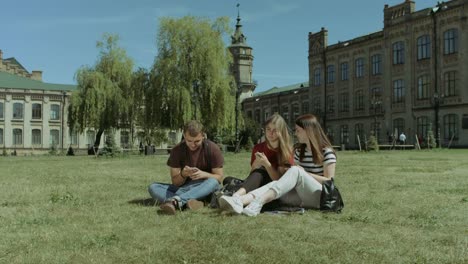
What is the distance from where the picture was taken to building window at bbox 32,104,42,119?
6631cm

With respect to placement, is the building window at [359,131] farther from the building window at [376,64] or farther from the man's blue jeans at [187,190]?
the man's blue jeans at [187,190]

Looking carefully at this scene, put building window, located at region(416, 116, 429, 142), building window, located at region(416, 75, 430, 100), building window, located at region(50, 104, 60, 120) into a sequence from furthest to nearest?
building window, located at region(50, 104, 60, 120)
building window, located at region(416, 75, 430, 100)
building window, located at region(416, 116, 429, 142)

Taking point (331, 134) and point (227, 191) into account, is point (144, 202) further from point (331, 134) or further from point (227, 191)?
point (331, 134)

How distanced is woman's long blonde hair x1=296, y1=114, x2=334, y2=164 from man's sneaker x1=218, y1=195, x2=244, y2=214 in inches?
54.0

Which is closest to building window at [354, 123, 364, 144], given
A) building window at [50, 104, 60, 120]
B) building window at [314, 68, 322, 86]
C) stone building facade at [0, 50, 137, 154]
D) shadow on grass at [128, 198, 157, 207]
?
building window at [314, 68, 322, 86]

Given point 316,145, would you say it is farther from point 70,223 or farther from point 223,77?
point 223,77

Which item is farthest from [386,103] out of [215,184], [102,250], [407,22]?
[102,250]

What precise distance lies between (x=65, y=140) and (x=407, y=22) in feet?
152

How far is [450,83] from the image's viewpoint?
4166cm

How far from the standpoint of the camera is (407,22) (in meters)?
45.5

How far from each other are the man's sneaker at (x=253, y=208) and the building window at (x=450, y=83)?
39.8m

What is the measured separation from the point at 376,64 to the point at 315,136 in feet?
149

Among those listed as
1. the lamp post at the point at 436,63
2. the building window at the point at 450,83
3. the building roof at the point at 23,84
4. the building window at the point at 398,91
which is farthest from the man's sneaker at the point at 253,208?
the building roof at the point at 23,84

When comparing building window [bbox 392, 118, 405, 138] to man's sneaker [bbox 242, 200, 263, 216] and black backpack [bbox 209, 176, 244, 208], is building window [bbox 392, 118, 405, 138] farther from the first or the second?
man's sneaker [bbox 242, 200, 263, 216]
